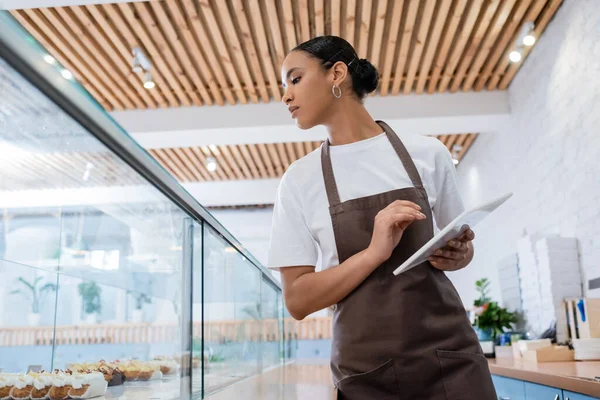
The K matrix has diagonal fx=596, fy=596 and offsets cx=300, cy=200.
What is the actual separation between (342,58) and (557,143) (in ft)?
13.7

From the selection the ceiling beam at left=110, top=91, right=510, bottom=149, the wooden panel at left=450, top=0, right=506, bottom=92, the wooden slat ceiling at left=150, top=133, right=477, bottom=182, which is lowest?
the ceiling beam at left=110, top=91, right=510, bottom=149

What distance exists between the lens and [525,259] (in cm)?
551

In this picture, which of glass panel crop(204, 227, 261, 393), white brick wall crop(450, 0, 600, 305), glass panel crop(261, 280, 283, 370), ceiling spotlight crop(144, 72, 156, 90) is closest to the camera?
glass panel crop(204, 227, 261, 393)

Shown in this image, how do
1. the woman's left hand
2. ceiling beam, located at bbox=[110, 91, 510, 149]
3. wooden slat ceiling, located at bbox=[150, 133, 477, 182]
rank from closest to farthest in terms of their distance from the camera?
the woman's left hand < ceiling beam, located at bbox=[110, 91, 510, 149] < wooden slat ceiling, located at bbox=[150, 133, 477, 182]

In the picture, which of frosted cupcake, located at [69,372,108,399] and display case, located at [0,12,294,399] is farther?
frosted cupcake, located at [69,372,108,399]

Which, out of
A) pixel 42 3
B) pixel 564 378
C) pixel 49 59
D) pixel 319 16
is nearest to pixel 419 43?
pixel 319 16

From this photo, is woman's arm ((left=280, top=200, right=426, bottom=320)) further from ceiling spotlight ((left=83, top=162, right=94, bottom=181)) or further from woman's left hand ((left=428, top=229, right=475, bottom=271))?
ceiling spotlight ((left=83, top=162, right=94, bottom=181))

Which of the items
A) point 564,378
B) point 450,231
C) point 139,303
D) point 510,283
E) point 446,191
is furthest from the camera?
point 510,283

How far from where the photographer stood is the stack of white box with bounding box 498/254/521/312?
593 cm

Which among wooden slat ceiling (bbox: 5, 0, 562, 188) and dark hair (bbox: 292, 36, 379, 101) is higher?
wooden slat ceiling (bbox: 5, 0, 562, 188)

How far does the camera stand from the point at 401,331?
1.02m

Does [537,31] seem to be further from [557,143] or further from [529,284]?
[529,284]

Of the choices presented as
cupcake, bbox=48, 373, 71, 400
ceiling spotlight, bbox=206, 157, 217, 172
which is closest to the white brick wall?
ceiling spotlight, bbox=206, 157, 217, 172

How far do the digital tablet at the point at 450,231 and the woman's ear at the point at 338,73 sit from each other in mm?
428
